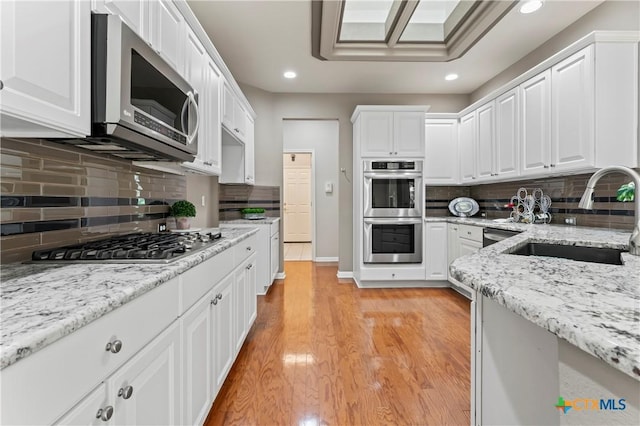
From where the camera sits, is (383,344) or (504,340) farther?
(383,344)

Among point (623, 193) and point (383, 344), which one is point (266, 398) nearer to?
point (383, 344)

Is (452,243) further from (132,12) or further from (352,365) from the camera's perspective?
(132,12)

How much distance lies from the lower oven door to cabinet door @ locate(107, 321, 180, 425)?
9.68 feet

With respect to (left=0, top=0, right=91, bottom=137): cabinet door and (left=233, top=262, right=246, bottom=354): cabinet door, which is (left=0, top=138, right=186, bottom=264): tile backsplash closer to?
(left=0, top=0, right=91, bottom=137): cabinet door

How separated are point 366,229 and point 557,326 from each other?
3.36m

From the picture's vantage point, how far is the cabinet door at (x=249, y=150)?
12.0 ft

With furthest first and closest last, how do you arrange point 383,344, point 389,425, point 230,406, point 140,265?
point 383,344
point 230,406
point 389,425
point 140,265

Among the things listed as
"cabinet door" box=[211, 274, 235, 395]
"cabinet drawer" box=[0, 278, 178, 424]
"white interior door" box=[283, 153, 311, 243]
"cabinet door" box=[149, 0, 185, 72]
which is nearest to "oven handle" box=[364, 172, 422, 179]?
"cabinet door" box=[211, 274, 235, 395]

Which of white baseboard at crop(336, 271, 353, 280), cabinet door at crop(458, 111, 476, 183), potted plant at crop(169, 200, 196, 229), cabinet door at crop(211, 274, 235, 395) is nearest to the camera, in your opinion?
cabinet door at crop(211, 274, 235, 395)

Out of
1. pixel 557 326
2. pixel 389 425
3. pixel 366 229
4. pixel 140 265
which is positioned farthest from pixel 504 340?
pixel 366 229

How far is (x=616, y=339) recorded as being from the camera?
16.1 inches

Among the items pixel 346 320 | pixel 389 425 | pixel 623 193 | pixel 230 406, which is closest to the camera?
pixel 389 425

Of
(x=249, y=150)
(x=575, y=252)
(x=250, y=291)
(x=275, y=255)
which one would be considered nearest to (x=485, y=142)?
(x=575, y=252)

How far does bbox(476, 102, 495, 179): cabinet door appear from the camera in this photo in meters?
3.43
